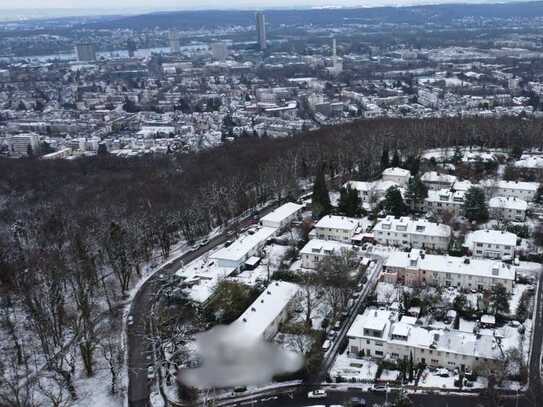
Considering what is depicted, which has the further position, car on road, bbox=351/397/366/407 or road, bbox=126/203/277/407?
road, bbox=126/203/277/407

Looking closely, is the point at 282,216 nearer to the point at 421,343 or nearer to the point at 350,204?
the point at 350,204

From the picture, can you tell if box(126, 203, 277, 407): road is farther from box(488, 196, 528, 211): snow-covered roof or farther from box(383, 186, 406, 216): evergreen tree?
box(488, 196, 528, 211): snow-covered roof

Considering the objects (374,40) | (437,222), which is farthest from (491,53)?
(437,222)

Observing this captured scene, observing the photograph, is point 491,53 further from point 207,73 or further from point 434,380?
point 434,380

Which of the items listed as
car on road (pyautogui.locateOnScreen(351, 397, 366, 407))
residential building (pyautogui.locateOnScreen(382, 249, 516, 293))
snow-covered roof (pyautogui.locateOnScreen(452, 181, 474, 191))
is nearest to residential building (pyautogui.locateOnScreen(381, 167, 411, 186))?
snow-covered roof (pyautogui.locateOnScreen(452, 181, 474, 191))

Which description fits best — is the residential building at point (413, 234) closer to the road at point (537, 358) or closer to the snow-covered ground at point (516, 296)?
the snow-covered ground at point (516, 296)

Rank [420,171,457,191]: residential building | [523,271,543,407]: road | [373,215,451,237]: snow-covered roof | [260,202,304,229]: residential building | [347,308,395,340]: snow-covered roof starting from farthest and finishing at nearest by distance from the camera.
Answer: [420,171,457,191]: residential building
[260,202,304,229]: residential building
[373,215,451,237]: snow-covered roof
[347,308,395,340]: snow-covered roof
[523,271,543,407]: road

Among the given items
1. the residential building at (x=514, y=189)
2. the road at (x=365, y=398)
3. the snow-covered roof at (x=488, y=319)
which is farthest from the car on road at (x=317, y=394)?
the residential building at (x=514, y=189)
